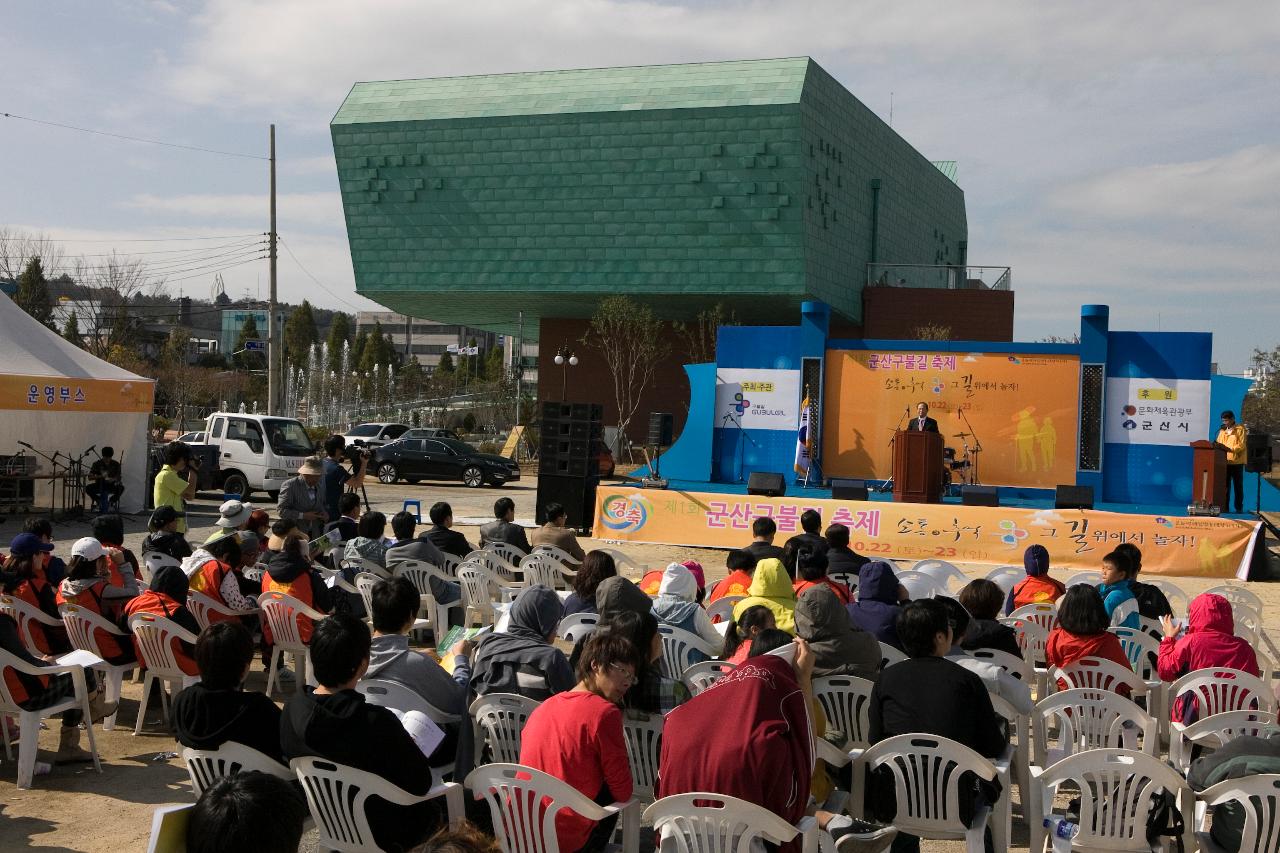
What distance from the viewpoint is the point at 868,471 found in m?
19.8

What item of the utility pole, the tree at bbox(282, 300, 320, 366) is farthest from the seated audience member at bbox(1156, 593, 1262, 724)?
the tree at bbox(282, 300, 320, 366)

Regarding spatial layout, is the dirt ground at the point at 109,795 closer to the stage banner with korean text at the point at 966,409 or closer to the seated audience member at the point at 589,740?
the seated audience member at the point at 589,740

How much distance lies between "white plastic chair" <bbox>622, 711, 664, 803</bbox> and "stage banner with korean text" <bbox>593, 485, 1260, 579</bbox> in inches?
384

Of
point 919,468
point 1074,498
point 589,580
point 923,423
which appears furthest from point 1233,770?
point 923,423

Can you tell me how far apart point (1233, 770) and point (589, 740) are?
209 cm

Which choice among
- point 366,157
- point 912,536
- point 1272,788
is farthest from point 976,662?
point 366,157

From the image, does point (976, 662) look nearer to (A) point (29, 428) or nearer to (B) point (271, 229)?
(A) point (29, 428)

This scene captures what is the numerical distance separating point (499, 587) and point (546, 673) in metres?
4.19

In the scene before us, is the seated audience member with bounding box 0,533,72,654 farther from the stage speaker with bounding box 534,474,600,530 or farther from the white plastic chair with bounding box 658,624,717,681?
the stage speaker with bounding box 534,474,600,530

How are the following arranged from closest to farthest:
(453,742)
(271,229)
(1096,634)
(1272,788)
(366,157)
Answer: (1272,788)
(453,742)
(1096,634)
(271,229)
(366,157)

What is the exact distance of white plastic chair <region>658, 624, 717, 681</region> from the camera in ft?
19.8

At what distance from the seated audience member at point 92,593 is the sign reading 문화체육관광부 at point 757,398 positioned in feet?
48.5

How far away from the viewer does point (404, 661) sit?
175 inches

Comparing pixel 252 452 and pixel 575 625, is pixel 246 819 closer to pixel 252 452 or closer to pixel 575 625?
pixel 575 625
